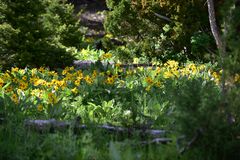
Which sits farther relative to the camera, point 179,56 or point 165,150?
point 179,56

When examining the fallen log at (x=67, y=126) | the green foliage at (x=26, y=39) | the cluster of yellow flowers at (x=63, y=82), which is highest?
the green foliage at (x=26, y=39)

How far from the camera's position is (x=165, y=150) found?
11.4 ft

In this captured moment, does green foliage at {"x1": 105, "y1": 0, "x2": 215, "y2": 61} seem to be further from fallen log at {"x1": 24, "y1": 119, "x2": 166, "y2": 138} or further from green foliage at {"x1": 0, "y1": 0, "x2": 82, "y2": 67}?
fallen log at {"x1": 24, "y1": 119, "x2": 166, "y2": 138}

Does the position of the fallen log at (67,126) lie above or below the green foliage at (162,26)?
below

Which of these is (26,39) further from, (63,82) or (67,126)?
(67,126)

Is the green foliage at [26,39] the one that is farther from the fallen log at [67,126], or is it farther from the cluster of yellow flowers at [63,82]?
the fallen log at [67,126]

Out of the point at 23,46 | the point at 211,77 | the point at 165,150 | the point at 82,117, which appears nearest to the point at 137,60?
the point at 23,46

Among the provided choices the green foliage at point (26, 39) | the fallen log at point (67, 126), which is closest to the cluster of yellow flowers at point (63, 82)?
the fallen log at point (67, 126)

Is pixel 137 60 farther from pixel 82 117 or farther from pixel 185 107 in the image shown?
pixel 185 107

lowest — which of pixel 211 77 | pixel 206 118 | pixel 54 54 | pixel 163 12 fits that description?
pixel 206 118

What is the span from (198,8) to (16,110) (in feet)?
22.5

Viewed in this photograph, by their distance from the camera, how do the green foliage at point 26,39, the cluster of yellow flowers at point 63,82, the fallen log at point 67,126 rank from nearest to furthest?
1. the fallen log at point 67,126
2. the cluster of yellow flowers at point 63,82
3. the green foliage at point 26,39

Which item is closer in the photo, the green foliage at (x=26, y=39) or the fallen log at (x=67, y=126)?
the fallen log at (x=67, y=126)

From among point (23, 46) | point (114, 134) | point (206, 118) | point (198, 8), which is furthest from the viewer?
point (198, 8)
